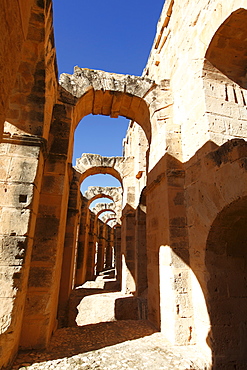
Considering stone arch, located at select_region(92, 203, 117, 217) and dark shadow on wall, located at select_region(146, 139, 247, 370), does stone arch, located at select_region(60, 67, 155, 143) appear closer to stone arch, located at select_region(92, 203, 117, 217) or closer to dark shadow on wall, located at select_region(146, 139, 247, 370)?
dark shadow on wall, located at select_region(146, 139, 247, 370)

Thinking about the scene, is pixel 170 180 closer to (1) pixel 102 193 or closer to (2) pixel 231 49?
(2) pixel 231 49

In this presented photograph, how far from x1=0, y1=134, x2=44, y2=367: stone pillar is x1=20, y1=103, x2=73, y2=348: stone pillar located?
0.81 ft

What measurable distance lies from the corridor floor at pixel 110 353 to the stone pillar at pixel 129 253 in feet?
14.5

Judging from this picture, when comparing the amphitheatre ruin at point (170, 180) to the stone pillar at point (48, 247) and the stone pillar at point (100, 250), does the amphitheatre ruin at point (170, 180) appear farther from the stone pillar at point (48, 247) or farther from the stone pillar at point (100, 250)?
the stone pillar at point (100, 250)

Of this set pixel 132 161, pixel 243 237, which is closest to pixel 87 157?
pixel 132 161

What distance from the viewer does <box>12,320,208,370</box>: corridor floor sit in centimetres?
→ 282

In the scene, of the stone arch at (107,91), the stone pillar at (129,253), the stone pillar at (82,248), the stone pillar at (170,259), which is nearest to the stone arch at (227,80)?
the stone pillar at (170,259)

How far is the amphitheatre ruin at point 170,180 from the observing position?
299cm

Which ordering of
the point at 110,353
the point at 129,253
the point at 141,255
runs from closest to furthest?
the point at 110,353 → the point at 141,255 → the point at 129,253

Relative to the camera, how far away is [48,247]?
3607mm

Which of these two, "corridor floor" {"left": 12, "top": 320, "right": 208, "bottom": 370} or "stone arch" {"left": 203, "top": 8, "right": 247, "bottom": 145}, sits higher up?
"stone arch" {"left": 203, "top": 8, "right": 247, "bottom": 145}

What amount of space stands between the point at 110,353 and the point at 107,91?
5248 millimetres

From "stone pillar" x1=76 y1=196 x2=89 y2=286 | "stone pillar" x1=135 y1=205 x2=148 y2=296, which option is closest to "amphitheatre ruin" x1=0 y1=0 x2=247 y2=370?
"stone pillar" x1=135 y1=205 x2=148 y2=296

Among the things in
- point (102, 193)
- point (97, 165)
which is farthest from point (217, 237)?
point (102, 193)
